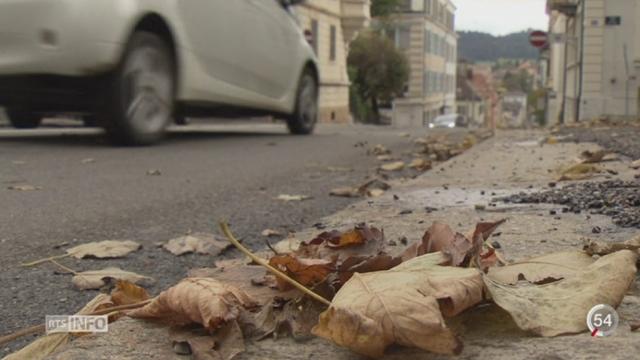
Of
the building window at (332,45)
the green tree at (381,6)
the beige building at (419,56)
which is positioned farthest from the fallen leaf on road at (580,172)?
the beige building at (419,56)

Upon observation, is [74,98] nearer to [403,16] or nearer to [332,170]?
[332,170]

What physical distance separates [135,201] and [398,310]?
272cm

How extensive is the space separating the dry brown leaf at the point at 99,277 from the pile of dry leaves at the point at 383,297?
462 millimetres

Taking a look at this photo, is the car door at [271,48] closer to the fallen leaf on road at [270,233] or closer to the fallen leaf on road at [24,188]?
the fallen leaf on road at [24,188]

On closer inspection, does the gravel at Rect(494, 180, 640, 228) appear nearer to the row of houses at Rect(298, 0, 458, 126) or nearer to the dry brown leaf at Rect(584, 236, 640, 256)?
the dry brown leaf at Rect(584, 236, 640, 256)

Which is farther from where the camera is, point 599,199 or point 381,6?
point 381,6

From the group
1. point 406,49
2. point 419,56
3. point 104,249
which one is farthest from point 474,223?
point 419,56

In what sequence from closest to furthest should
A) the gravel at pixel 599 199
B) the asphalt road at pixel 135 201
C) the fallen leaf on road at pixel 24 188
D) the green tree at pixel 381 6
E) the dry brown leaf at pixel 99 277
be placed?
the dry brown leaf at pixel 99 277, the asphalt road at pixel 135 201, the gravel at pixel 599 199, the fallen leaf on road at pixel 24 188, the green tree at pixel 381 6

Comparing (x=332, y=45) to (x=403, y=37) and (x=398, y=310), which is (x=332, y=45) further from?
(x=403, y=37)

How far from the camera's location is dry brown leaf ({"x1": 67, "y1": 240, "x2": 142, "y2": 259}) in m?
2.54

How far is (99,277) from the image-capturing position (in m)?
2.16

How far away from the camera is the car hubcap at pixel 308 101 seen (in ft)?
32.2

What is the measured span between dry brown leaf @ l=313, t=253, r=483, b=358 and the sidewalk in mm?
55

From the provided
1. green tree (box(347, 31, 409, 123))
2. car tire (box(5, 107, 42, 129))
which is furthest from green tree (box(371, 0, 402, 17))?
car tire (box(5, 107, 42, 129))
